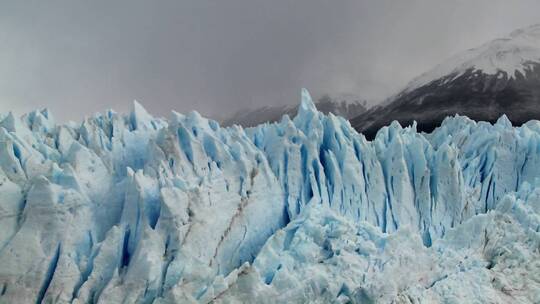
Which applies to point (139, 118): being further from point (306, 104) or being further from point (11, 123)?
point (306, 104)

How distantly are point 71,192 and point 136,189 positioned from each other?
126 centimetres

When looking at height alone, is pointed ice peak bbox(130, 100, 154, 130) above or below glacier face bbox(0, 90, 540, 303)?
above

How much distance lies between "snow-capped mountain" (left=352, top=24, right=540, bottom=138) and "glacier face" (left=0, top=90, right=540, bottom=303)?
3823 cm

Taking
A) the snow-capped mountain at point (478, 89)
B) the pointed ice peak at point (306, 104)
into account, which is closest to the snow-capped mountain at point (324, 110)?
the snow-capped mountain at point (478, 89)

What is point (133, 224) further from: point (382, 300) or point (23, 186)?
point (382, 300)

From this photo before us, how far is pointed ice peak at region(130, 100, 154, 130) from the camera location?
14.1 meters

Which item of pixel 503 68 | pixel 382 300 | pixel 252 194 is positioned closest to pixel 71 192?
pixel 252 194

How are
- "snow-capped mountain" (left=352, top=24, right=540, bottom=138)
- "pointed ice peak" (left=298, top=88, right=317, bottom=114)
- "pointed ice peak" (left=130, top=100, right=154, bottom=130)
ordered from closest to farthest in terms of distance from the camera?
"pointed ice peak" (left=130, top=100, right=154, bottom=130) < "pointed ice peak" (left=298, top=88, right=317, bottom=114) < "snow-capped mountain" (left=352, top=24, right=540, bottom=138)

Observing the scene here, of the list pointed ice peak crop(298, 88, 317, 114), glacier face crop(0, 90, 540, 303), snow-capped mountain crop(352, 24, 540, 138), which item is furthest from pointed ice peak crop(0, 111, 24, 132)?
snow-capped mountain crop(352, 24, 540, 138)

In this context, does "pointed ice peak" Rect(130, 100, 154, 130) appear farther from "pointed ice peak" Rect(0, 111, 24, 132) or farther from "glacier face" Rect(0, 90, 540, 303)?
"pointed ice peak" Rect(0, 111, 24, 132)

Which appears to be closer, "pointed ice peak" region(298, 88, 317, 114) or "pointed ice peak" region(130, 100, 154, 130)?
"pointed ice peak" region(130, 100, 154, 130)

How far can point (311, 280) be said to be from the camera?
10.5 metres

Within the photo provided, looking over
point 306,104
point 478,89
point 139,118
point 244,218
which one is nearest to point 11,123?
point 139,118

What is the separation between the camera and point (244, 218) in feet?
38.8
